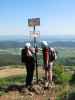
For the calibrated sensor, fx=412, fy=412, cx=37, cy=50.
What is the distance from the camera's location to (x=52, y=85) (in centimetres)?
1411

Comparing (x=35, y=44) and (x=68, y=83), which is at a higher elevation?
(x=35, y=44)

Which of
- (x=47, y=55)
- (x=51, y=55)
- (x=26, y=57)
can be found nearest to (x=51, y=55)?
(x=51, y=55)

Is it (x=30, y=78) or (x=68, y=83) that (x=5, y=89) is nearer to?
(x=30, y=78)

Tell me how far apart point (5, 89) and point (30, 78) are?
3.02ft

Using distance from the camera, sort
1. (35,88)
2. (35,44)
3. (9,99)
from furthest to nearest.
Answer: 1. (35,44)
2. (35,88)
3. (9,99)

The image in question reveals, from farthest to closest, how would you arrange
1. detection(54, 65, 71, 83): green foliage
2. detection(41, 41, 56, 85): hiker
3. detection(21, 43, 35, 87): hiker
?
detection(54, 65, 71, 83): green foliage → detection(41, 41, 56, 85): hiker → detection(21, 43, 35, 87): hiker

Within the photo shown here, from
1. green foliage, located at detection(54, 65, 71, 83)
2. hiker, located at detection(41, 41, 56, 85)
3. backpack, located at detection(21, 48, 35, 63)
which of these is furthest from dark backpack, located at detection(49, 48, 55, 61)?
green foliage, located at detection(54, 65, 71, 83)

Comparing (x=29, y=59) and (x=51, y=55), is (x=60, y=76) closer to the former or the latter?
(x=51, y=55)

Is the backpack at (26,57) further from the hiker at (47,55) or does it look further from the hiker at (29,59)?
the hiker at (47,55)

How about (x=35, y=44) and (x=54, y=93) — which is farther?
(x=35, y=44)

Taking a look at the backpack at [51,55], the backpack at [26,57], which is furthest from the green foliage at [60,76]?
the backpack at [26,57]

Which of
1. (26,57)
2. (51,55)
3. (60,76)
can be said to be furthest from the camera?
(60,76)

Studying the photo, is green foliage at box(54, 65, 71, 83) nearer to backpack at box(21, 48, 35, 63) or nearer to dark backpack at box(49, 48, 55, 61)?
dark backpack at box(49, 48, 55, 61)

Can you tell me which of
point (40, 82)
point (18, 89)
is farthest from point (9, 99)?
point (40, 82)
